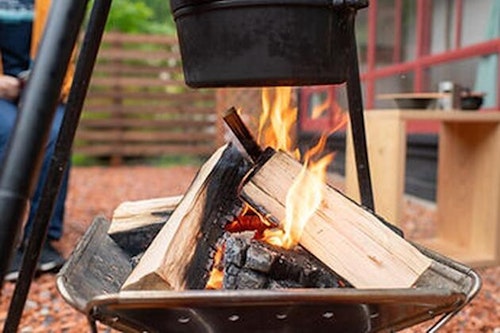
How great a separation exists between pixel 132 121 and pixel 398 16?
3824mm

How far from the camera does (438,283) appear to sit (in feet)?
3.91

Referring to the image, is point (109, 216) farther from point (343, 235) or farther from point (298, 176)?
point (343, 235)

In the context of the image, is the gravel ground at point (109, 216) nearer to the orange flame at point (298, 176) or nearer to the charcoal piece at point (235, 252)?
the orange flame at point (298, 176)

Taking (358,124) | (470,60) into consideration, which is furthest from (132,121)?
(358,124)

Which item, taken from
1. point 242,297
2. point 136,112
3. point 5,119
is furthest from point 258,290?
point 136,112

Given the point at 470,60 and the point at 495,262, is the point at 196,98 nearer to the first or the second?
the point at 470,60

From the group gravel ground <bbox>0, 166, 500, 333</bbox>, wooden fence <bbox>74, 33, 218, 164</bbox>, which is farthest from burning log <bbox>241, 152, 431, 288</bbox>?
wooden fence <bbox>74, 33, 218, 164</bbox>

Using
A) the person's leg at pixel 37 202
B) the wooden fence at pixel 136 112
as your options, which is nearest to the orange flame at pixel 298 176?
the person's leg at pixel 37 202

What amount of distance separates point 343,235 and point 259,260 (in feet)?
0.56

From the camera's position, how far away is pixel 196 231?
128 centimetres

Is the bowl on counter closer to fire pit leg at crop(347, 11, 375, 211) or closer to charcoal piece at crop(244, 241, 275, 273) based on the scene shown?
fire pit leg at crop(347, 11, 375, 211)

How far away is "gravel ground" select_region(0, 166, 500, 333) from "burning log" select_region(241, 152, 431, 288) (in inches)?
33.8

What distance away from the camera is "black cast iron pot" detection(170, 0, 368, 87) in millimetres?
1110

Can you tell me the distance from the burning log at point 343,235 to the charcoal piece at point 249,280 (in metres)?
0.11
